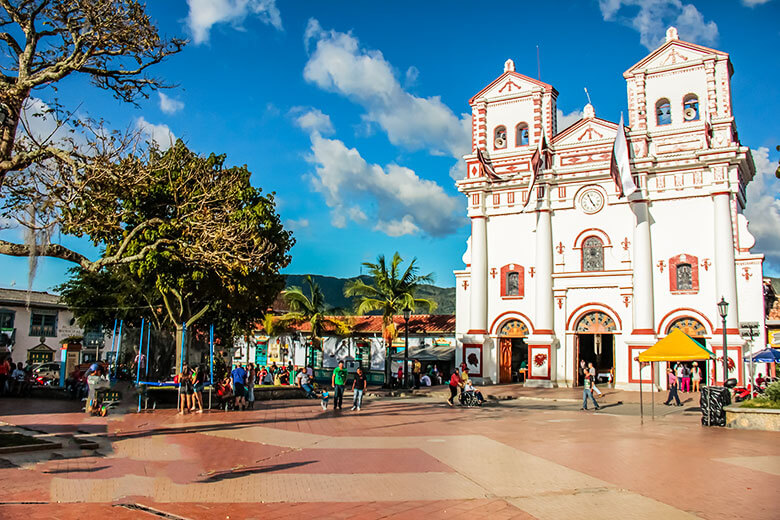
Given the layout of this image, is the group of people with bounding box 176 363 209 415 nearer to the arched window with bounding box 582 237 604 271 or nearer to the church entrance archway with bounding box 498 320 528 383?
the church entrance archway with bounding box 498 320 528 383

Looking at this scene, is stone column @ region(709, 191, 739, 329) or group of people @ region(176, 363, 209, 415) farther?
stone column @ region(709, 191, 739, 329)

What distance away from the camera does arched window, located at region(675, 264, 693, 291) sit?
2934 cm

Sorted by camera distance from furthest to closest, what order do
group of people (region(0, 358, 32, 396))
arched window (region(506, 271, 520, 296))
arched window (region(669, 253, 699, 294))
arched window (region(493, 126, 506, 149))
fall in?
arched window (region(493, 126, 506, 149)), arched window (region(506, 271, 520, 296)), arched window (region(669, 253, 699, 294)), group of people (region(0, 358, 32, 396))

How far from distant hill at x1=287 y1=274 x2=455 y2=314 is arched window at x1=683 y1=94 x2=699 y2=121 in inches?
3262

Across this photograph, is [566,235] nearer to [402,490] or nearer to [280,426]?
[280,426]

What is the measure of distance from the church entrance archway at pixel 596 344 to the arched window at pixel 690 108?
10.5 metres

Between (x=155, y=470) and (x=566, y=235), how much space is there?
85.6 ft

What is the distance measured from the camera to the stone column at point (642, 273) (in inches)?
1156

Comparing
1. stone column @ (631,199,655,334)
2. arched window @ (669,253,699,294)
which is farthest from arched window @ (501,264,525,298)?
arched window @ (669,253,699,294)

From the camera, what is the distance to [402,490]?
337 inches

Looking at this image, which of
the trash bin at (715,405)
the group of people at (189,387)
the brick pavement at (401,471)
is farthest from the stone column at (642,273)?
the group of people at (189,387)

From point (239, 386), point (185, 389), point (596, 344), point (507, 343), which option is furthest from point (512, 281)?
point (185, 389)

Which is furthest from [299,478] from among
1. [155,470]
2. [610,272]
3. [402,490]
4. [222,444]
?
[610,272]

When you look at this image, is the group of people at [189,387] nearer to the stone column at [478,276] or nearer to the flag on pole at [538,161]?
the stone column at [478,276]
